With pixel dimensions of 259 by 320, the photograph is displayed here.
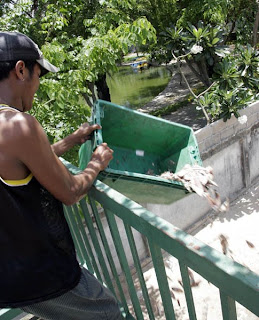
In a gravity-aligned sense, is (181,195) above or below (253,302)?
below

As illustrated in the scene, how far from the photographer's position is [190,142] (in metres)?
3.36

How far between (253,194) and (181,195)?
4.01m

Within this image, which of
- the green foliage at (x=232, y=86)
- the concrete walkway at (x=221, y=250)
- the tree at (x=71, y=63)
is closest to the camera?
the tree at (x=71, y=63)

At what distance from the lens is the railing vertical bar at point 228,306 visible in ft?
3.11

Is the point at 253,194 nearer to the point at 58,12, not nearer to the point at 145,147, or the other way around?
the point at 145,147

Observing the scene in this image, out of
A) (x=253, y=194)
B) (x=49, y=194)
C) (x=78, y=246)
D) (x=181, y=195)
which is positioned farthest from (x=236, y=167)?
(x=49, y=194)

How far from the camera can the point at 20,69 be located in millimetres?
1292

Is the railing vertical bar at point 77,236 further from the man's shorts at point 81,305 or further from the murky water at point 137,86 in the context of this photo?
the murky water at point 137,86

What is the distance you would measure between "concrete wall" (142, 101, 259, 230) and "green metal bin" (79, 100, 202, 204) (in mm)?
1267

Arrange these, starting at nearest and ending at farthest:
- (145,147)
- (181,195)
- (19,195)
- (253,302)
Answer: (253,302), (19,195), (181,195), (145,147)

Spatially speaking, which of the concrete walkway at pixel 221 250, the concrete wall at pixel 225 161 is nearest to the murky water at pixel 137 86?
the concrete wall at pixel 225 161

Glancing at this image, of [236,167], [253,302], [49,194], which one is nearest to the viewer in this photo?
[253,302]

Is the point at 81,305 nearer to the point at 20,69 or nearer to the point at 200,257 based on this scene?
the point at 200,257

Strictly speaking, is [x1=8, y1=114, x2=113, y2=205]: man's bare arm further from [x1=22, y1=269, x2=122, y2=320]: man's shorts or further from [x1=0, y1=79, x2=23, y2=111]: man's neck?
[x1=22, y1=269, x2=122, y2=320]: man's shorts
